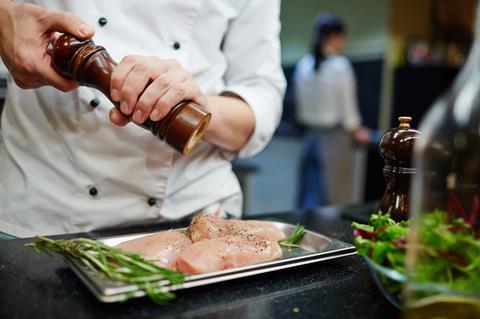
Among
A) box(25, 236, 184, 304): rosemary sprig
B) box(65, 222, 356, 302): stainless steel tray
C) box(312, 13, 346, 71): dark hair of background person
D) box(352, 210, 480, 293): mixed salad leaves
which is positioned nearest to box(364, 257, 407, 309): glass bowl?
box(352, 210, 480, 293): mixed salad leaves

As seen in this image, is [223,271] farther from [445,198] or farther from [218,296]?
[445,198]

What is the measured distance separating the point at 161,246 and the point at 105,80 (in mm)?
264

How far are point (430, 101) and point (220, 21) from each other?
372 cm

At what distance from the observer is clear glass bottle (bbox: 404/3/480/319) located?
1.57 feet

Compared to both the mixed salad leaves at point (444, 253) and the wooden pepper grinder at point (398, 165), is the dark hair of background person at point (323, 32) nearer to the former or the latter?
the wooden pepper grinder at point (398, 165)

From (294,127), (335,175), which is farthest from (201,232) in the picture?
(294,127)

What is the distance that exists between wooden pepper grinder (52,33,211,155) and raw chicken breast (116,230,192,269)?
0.44 feet

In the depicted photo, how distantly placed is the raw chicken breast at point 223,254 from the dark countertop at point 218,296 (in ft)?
0.09

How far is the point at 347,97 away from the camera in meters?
3.75

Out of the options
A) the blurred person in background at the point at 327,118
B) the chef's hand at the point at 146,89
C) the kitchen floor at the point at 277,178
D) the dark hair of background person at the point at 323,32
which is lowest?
the kitchen floor at the point at 277,178

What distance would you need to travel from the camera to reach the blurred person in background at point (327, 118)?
12.2 ft

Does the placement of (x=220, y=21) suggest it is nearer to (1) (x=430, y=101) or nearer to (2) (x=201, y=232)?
(2) (x=201, y=232)

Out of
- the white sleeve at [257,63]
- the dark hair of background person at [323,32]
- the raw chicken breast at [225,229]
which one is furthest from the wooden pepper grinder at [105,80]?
the dark hair of background person at [323,32]

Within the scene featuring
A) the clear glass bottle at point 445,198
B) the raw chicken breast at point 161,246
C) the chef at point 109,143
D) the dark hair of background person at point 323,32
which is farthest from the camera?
the dark hair of background person at point 323,32
